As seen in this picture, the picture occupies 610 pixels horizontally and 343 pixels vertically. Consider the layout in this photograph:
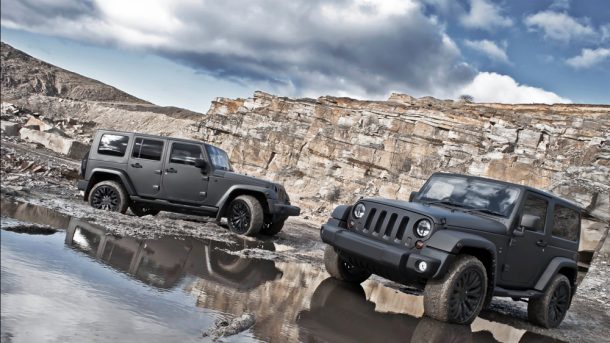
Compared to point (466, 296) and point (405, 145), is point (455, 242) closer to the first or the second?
point (466, 296)

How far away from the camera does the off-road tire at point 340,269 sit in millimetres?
7156

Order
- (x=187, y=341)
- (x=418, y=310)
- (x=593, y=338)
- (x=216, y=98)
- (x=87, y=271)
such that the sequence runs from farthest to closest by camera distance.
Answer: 1. (x=216, y=98)
2. (x=593, y=338)
3. (x=418, y=310)
4. (x=87, y=271)
5. (x=187, y=341)

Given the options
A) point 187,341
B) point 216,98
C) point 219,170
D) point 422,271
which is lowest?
point 187,341

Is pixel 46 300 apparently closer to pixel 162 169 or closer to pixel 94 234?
pixel 94 234

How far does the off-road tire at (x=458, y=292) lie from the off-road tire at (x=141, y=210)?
21.6 feet

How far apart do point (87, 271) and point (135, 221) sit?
437cm

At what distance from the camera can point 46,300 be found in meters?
3.64

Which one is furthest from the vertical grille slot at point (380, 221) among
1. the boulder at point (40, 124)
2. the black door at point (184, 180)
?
the boulder at point (40, 124)

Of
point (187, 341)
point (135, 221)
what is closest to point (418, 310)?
point (187, 341)

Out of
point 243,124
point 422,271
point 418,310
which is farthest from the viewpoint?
point 243,124

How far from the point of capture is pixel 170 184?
33.3 feet

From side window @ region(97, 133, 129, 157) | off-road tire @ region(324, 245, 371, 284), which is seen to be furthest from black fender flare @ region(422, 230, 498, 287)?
side window @ region(97, 133, 129, 157)

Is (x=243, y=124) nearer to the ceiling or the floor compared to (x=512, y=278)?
nearer to the ceiling

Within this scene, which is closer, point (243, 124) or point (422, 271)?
point (422, 271)
